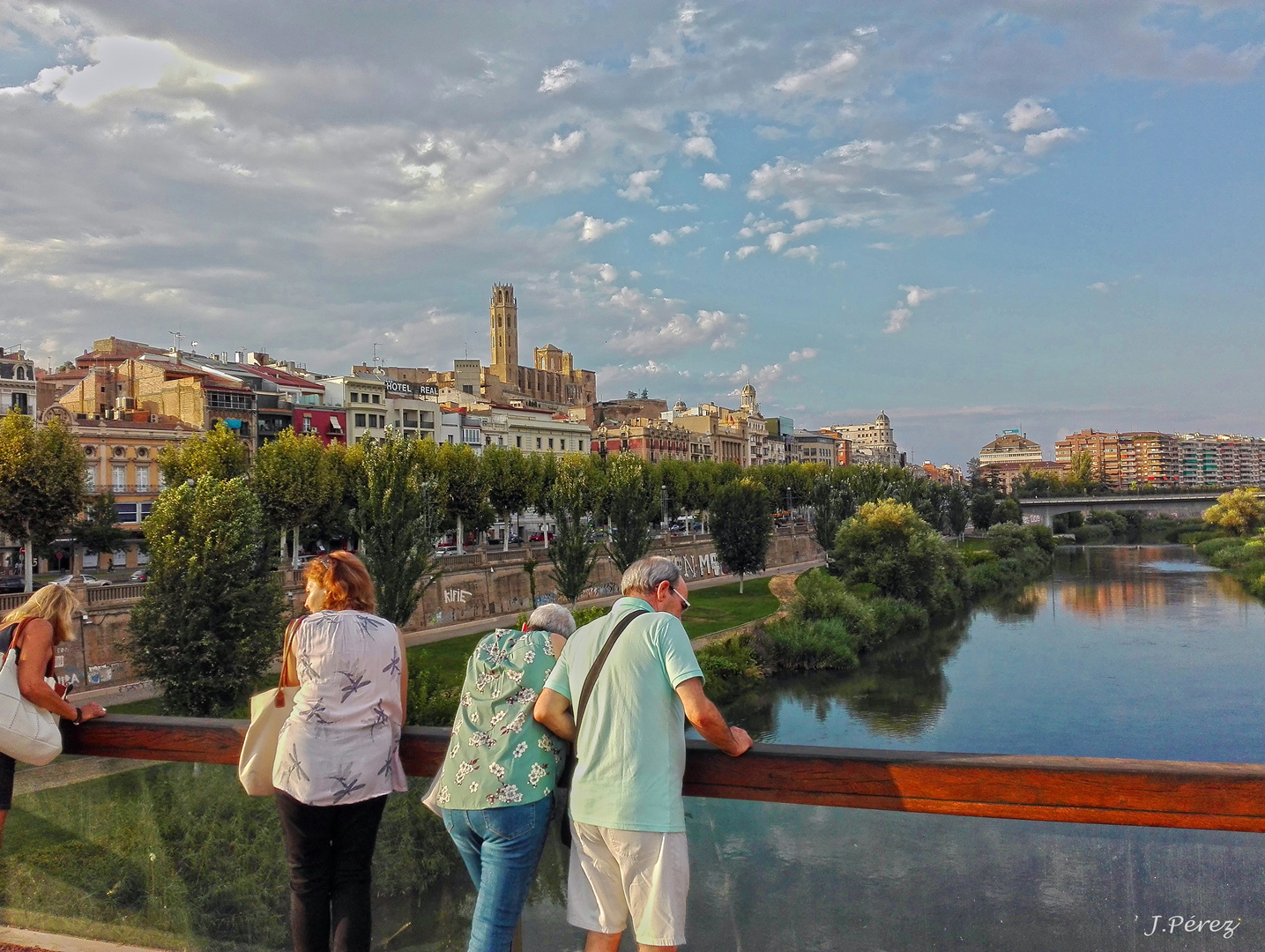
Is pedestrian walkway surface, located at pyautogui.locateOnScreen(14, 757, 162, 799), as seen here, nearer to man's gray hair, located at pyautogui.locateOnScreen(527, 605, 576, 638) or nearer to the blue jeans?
the blue jeans

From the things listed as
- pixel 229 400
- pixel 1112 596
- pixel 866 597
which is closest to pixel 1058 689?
pixel 866 597

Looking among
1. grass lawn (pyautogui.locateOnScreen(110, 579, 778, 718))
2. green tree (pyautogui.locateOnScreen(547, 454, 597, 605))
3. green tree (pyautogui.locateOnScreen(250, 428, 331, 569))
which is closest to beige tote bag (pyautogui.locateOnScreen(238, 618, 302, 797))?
grass lawn (pyautogui.locateOnScreen(110, 579, 778, 718))

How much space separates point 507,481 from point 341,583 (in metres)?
47.5

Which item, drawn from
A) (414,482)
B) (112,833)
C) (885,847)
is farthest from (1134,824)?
(414,482)

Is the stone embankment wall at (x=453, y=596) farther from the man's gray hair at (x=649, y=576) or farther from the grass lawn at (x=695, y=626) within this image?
the man's gray hair at (x=649, y=576)

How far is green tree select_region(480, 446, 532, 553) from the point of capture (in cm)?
5022

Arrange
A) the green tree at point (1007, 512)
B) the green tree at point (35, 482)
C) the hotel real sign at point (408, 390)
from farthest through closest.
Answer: the green tree at point (1007, 512)
the hotel real sign at point (408, 390)
the green tree at point (35, 482)

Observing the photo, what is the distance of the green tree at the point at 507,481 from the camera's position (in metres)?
50.2

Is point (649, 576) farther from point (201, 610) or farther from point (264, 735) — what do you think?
point (201, 610)

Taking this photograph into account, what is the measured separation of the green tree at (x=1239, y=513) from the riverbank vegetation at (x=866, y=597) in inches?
965

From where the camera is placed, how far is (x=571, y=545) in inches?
1556

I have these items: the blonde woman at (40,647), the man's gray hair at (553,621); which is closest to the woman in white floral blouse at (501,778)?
the man's gray hair at (553,621)

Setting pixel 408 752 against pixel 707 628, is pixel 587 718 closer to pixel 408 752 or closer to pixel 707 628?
pixel 408 752

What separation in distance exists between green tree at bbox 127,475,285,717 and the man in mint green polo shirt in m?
20.3
